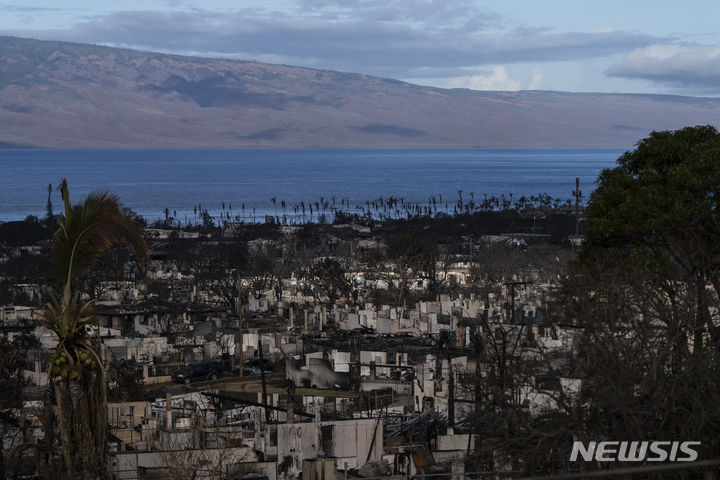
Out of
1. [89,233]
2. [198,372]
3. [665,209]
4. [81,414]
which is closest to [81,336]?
[81,414]

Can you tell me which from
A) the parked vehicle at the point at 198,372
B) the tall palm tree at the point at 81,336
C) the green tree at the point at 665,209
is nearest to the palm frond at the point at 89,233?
the tall palm tree at the point at 81,336

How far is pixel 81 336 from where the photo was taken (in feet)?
33.8

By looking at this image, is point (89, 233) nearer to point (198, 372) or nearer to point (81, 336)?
point (81, 336)

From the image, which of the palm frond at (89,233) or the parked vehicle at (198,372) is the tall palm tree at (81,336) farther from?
the parked vehicle at (198,372)

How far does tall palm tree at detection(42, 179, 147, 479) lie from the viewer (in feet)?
33.2

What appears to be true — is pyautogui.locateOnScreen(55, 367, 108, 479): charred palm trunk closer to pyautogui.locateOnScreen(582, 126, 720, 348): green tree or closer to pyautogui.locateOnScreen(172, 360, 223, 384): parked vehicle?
pyautogui.locateOnScreen(582, 126, 720, 348): green tree

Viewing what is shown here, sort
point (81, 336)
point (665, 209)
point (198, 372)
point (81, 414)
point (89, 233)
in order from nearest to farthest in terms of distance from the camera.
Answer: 1. point (81, 414)
2. point (81, 336)
3. point (89, 233)
4. point (665, 209)
5. point (198, 372)

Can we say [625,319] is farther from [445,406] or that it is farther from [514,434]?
[445,406]

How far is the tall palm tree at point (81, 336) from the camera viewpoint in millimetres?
10117

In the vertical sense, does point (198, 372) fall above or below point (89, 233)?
below

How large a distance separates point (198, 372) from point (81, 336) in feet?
71.1

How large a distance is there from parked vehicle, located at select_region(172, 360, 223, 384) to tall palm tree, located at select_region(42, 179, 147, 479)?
20.4 meters

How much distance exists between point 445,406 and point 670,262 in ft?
20.1

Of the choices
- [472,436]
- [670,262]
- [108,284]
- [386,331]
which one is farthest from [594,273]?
[108,284]
